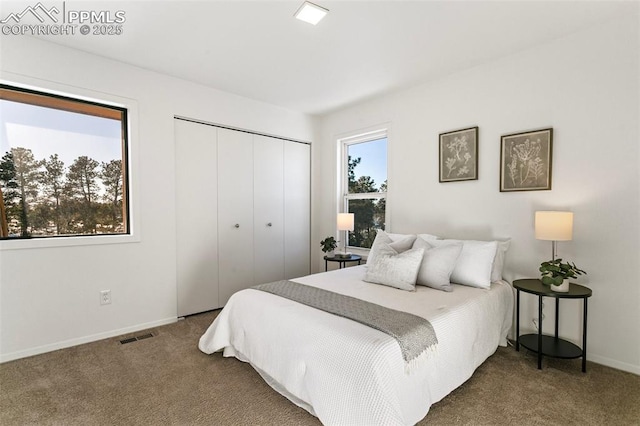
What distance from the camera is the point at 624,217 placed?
2.34 m

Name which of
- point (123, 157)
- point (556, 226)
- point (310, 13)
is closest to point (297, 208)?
point (123, 157)

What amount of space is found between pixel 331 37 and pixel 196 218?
2316mm

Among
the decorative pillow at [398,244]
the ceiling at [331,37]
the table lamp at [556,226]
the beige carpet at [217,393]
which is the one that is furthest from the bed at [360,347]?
the ceiling at [331,37]

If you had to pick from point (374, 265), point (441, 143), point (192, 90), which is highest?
point (192, 90)

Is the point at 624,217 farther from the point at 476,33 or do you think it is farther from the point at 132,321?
the point at 132,321

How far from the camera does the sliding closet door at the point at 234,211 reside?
3.81 m

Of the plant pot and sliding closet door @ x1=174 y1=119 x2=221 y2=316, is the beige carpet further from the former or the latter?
sliding closet door @ x1=174 y1=119 x2=221 y2=316

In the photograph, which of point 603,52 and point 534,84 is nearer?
point 603,52

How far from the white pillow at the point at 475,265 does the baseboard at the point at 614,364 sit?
3.06 ft

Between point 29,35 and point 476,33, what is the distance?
140 inches

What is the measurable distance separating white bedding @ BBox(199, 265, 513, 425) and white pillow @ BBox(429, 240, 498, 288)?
8cm

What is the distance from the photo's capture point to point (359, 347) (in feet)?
5.24

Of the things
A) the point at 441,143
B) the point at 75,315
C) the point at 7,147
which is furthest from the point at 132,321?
the point at 441,143

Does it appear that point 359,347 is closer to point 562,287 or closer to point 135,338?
point 562,287
